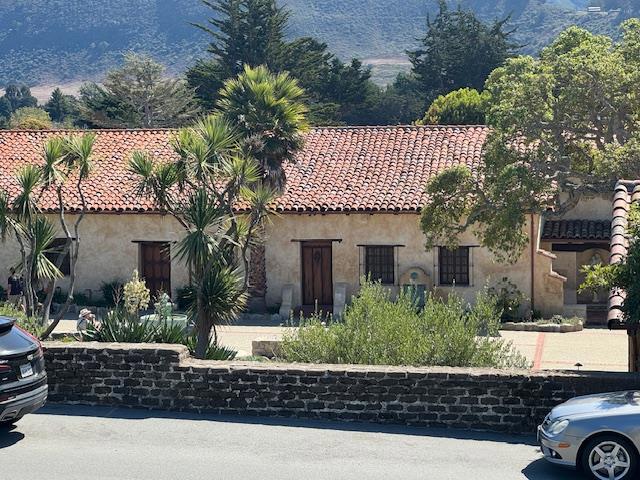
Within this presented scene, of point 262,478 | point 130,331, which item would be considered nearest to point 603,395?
point 262,478

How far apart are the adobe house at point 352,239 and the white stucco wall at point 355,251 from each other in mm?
27

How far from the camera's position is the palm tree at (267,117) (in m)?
26.4

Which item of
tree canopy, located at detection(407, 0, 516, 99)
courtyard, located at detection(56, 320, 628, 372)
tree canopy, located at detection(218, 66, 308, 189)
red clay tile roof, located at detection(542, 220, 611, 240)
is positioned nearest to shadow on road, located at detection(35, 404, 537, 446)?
courtyard, located at detection(56, 320, 628, 372)

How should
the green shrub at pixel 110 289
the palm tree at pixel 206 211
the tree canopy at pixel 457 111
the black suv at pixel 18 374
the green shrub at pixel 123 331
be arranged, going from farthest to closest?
1. the tree canopy at pixel 457 111
2. the green shrub at pixel 110 289
3. the palm tree at pixel 206 211
4. the green shrub at pixel 123 331
5. the black suv at pixel 18 374

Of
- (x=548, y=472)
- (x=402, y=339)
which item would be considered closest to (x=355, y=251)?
(x=402, y=339)

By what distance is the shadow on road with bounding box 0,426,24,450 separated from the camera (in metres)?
12.2

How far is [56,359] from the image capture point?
550 inches

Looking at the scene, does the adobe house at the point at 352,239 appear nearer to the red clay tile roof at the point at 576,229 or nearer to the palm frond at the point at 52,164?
the red clay tile roof at the point at 576,229

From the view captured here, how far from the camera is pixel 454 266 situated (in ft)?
95.9

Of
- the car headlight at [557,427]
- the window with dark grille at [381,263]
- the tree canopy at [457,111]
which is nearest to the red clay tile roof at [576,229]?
the window with dark grille at [381,263]

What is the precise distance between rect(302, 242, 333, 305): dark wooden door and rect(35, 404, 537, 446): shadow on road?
16374 millimetres

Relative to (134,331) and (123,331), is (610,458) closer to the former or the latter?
(134,331)

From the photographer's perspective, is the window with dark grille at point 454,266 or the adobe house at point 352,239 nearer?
the adobe house at point 352,239

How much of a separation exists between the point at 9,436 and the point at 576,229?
21020 mm
